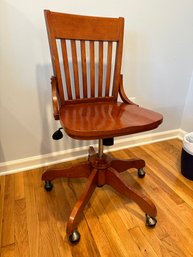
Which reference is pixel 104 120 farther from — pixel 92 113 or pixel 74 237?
pixel 74 237

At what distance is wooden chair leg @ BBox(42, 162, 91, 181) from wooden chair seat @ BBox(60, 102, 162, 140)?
343 mm

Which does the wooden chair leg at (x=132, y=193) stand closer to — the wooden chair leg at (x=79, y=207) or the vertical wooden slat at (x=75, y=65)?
the wooden chair leg at (x=79, y=207)

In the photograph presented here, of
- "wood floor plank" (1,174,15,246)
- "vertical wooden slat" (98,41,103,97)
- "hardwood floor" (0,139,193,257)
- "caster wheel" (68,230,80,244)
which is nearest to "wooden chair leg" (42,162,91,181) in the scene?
"hardwood floor" (0,139,193,257)

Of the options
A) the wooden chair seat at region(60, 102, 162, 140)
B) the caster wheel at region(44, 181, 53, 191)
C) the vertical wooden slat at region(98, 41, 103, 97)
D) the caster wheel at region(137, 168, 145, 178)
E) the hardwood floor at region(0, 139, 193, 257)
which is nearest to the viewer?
the wooden chair seat at region(60, 102, 162, 140)

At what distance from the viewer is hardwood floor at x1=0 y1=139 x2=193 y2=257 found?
897 millimetres

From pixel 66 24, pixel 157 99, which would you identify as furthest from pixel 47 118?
pixel 157 99

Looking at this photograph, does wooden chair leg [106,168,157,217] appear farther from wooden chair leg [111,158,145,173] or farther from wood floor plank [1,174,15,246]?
wood floor plank [1,174,15,246]

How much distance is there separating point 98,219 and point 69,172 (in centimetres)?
31

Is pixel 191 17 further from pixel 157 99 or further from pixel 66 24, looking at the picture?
pixel 66 24

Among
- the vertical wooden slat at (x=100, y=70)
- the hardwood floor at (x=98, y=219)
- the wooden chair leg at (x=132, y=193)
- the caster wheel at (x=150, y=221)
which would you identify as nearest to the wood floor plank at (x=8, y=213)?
the hardwood floor at (x=98, y=219)

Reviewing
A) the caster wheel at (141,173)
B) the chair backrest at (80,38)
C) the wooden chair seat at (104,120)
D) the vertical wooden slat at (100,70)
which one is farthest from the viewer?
the caster wheel at (141,173)

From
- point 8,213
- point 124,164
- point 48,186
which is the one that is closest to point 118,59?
point 124,164

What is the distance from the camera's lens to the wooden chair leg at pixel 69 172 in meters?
1.17

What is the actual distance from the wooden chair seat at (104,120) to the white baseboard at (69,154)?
520 millimetres
